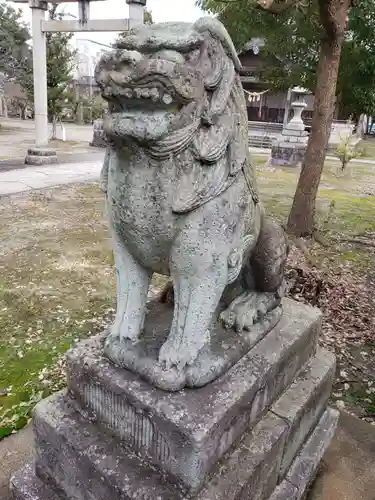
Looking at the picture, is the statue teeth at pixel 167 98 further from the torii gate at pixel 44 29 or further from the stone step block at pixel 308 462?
the torii gate at pixel 44 29

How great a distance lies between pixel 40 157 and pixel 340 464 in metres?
9.73

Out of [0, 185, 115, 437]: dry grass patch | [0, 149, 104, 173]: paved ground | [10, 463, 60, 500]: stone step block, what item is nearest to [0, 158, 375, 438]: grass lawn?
[0, 185, 115, 437]: dry grass patch

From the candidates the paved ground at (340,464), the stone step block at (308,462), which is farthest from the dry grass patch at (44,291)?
the stone step block at (308,462)

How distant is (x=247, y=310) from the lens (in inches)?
70.0

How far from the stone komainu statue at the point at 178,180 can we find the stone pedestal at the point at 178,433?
0.08 meters

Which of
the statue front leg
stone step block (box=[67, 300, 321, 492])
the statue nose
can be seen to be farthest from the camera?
the statue front leg

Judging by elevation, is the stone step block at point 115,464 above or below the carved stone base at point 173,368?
below

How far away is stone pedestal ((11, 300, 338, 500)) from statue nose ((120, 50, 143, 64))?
1.01 meters

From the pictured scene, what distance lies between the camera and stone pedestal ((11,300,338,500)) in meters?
1.35

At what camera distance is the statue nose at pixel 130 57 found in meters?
1.06

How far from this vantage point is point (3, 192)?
702 centimetres

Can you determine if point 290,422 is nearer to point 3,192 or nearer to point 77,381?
point 77,381

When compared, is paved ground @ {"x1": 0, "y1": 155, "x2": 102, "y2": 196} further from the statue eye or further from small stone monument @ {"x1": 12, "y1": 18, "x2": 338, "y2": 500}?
the statue eye

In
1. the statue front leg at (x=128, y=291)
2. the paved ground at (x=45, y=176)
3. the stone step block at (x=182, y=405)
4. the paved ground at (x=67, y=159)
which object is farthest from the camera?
the paved ground at (x=67, y=159)
